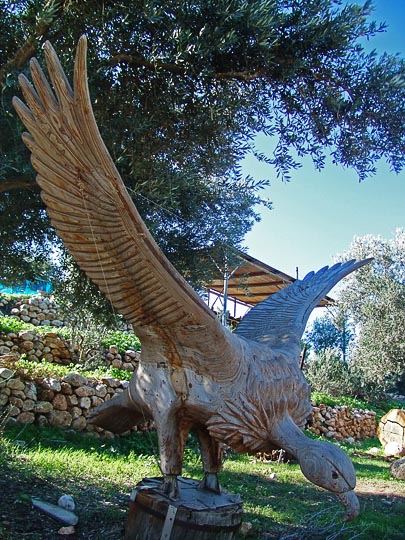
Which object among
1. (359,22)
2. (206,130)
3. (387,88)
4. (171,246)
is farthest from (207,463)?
(359,22)

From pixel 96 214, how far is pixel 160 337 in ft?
2.68

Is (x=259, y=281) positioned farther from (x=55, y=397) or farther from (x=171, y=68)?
(x=171, y=68)

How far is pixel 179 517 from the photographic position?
288cm

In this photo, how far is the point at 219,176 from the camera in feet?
16.4


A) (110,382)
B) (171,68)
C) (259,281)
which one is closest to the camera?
(171,68)

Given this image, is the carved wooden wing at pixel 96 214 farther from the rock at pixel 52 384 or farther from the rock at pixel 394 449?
the rock at pixel 394 449

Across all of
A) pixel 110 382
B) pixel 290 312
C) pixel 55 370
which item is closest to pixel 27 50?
pixel 290 312

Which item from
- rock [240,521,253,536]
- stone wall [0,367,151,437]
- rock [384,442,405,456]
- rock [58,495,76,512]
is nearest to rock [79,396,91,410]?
stone wall [0,367,151,437]

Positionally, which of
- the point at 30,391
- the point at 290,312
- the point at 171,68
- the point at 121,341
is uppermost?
the point at 171,68

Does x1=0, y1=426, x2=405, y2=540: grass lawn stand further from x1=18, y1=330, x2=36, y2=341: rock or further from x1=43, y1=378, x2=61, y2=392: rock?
x1=18, y1=330, x2=36, y2=341: rock

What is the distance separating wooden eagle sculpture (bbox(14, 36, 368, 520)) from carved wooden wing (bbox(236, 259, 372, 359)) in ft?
0.21

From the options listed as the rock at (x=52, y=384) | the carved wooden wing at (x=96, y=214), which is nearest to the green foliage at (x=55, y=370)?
the rock at (x=52, y=384)

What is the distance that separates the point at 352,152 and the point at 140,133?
1955 mm

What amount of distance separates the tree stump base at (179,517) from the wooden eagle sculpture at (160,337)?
112 millimetres
